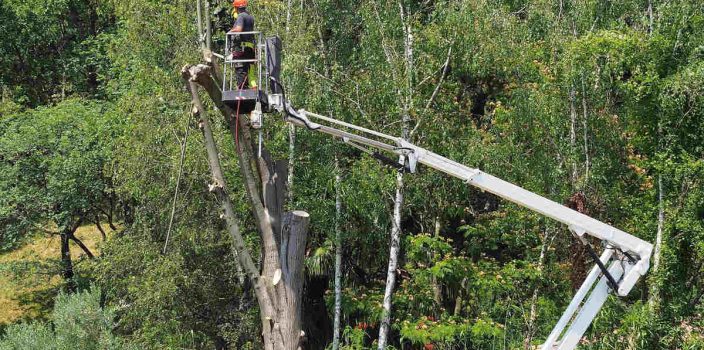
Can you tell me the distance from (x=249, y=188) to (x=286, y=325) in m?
1.67

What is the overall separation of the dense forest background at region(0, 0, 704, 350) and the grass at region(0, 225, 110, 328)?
3.37 m

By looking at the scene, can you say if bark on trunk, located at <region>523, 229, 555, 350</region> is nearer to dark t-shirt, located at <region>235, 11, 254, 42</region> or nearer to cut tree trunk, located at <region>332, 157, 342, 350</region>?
cut tree trunk, located at <region>332, 157, 342, 350</region>

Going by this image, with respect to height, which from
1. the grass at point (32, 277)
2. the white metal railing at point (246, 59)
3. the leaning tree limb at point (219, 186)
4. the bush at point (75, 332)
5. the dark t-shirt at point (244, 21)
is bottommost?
the grass at point (32, 277)

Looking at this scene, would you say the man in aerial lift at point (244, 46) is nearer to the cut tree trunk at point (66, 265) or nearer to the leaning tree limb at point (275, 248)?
the leaning tree limb at point (275, 248)

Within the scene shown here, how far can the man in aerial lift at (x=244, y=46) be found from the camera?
952cm

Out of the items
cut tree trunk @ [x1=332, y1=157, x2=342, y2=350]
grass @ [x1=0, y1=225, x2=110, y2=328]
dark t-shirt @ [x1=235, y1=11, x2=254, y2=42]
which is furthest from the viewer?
grass @ [x1=0, y1=225, x2=110, y2=328]

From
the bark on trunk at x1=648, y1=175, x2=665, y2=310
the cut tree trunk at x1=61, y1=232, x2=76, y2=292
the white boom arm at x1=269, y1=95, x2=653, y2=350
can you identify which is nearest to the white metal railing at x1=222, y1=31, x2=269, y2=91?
the white boom arm at x1=269, y1=95, x2=653, y2=350

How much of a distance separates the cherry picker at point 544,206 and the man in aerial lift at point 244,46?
296 mm

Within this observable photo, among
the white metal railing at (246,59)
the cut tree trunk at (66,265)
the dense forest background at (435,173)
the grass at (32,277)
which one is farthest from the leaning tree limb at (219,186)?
the cut tree trunk at (66,265)

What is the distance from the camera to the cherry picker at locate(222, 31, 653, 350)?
8.41m

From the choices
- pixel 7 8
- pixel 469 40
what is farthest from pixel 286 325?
pixel 7 8

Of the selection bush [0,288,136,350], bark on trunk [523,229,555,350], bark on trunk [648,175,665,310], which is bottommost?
bush [0,288,136,350]

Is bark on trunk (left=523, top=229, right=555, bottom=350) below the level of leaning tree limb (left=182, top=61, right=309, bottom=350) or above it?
below

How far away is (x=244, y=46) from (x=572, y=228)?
4210 millimetres
